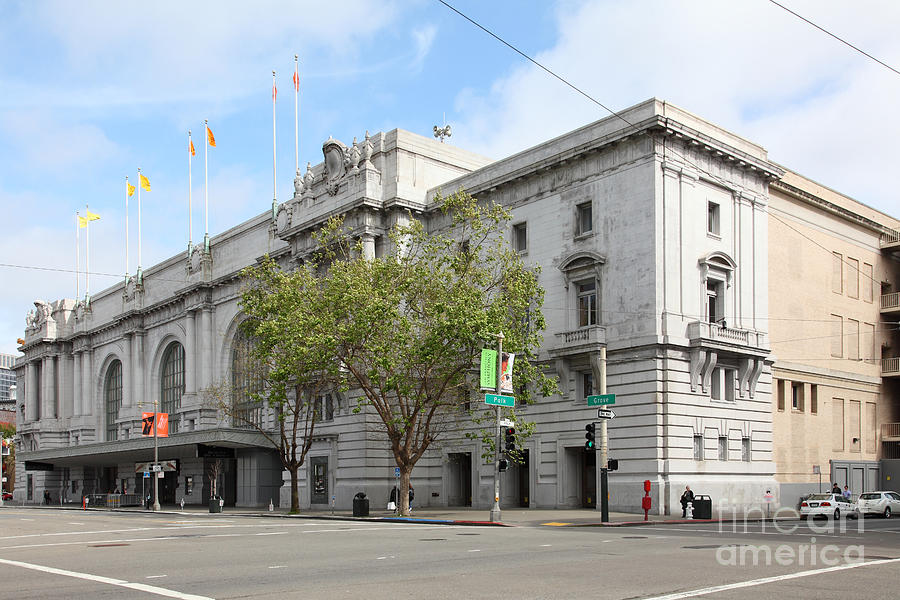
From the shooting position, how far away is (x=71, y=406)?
103 m

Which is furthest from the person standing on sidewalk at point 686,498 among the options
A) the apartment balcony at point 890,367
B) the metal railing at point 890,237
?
the metal railing at point 890,237

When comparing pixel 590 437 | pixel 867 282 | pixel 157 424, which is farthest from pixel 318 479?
pixel 867 282

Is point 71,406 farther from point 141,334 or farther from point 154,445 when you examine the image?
point 154,445

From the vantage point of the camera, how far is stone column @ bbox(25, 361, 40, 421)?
360 feet

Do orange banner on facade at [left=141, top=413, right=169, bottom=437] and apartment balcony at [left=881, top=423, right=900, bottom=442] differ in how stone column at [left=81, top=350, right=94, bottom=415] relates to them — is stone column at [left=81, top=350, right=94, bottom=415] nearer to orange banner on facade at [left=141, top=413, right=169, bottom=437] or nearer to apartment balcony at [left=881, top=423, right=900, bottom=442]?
orange banner on facade at [left=141, top=413, right=169, bottom=437]

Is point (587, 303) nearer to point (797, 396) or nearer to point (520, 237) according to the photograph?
point (520, 237)

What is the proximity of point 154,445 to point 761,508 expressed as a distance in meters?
41.9

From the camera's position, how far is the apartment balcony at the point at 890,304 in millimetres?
56562

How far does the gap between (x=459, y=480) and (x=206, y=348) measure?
29542 mm

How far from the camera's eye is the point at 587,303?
45.9 metres

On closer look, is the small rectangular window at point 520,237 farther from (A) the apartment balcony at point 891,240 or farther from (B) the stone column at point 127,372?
(B) the stone column at point 127,372

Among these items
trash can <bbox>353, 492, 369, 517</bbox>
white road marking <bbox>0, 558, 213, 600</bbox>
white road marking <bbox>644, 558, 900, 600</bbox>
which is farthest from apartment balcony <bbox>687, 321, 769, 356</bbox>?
white road marking <bbox>0, 558, 213, 600</bbox>

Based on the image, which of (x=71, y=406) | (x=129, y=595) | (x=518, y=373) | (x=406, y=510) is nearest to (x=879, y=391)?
(x=518, y=373)

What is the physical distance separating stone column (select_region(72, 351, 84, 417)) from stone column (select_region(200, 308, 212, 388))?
32029mm
